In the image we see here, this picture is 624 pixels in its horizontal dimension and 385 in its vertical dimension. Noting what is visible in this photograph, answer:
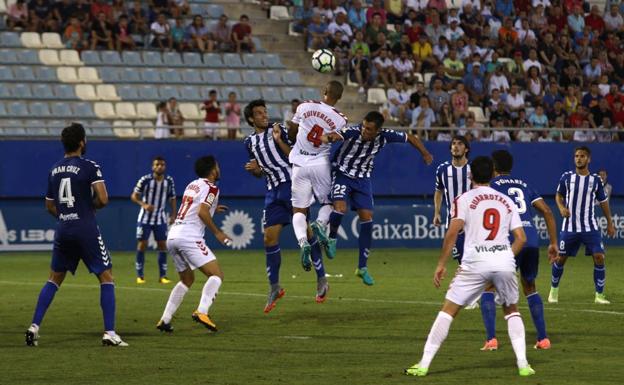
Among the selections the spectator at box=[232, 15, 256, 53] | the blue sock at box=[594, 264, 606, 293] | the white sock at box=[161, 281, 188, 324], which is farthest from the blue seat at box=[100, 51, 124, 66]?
the white sock at box=[161, 281, 188, 324]

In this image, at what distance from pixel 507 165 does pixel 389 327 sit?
3189mm

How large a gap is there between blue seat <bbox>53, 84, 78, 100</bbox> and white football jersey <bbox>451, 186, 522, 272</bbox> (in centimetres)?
2159

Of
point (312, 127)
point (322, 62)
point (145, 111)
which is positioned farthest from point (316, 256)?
point (145, 111)

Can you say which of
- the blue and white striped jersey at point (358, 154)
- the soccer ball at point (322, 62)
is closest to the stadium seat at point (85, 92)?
the soccer ball at point (322, 62)

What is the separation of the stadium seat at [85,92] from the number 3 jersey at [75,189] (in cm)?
1859

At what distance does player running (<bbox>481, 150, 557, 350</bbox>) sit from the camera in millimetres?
12617

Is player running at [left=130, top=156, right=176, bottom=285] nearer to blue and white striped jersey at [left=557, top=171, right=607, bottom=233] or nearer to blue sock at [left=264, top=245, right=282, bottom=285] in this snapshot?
blue sock at [left=264, top=245, right=282, bottom=285]

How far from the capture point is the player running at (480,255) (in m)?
11.0

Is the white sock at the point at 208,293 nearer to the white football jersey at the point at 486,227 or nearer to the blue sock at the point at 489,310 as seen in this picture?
the blue sock at the point at 489,310

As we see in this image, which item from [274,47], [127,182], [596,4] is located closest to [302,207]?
[127,182]

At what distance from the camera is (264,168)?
55.2 ft

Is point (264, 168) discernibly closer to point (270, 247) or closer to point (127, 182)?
point (270, 247)

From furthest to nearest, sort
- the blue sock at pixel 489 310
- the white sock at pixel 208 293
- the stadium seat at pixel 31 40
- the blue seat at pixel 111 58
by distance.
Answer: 1. the blue seat at pixel 111 58
2. the stadium seat at pixel 31 40
3. the white sock at pixel 208 293
4. the blue sock at pixel 489 310

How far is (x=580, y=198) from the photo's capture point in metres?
18.4
